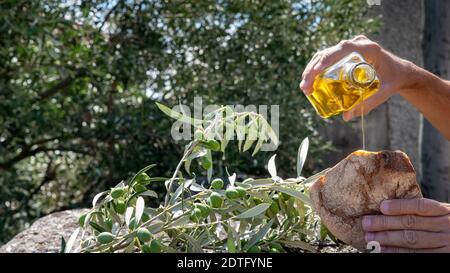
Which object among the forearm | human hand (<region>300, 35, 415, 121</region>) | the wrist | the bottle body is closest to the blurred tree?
the forearm

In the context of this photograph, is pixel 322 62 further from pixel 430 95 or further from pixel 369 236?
pixel 430 95

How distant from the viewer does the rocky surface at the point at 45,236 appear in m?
1.58

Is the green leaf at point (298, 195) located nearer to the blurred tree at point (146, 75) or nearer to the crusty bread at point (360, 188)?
the crusty bread at point (360, 188)

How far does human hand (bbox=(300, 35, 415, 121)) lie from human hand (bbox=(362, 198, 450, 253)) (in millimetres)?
270

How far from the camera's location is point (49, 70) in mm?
3324

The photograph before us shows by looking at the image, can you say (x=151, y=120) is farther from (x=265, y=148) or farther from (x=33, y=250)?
(x=33, y=250)

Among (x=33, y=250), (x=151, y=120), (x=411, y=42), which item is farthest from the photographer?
(x=411, y=42)

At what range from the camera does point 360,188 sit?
1.16 m

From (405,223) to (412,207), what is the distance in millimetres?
26

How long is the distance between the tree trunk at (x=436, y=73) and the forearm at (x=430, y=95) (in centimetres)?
181

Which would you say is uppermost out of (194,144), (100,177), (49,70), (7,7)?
(7,7)

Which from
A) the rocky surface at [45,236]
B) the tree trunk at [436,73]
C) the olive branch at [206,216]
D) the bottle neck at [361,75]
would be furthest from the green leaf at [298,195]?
the tree trunk at [436,73]

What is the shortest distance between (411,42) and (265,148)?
2.03m

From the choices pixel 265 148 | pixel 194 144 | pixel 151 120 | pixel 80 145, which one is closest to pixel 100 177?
pixel 80 145
